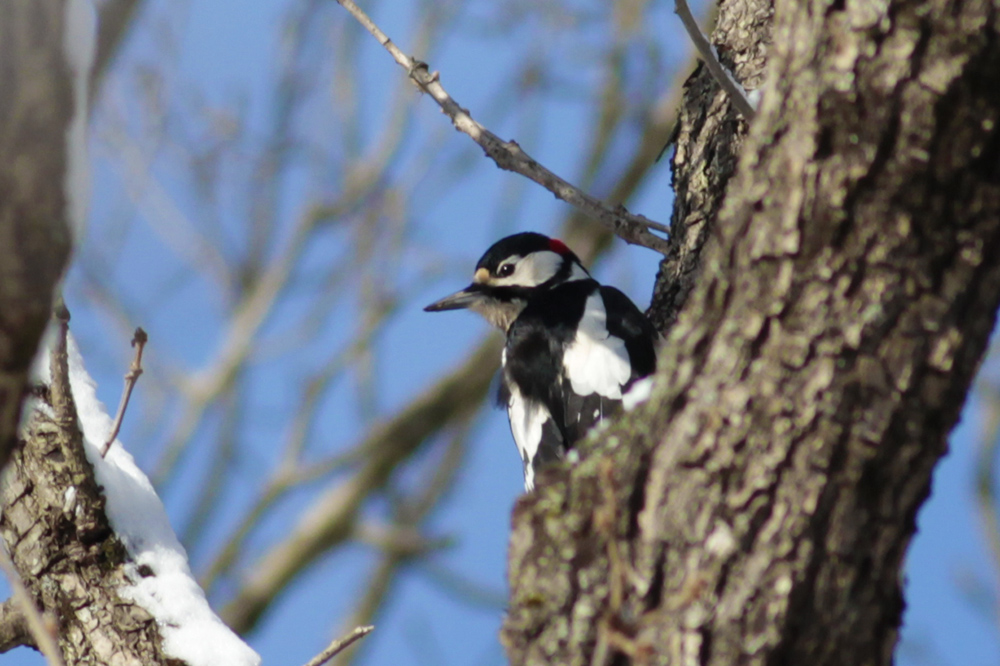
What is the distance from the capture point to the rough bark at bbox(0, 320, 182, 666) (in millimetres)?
2541

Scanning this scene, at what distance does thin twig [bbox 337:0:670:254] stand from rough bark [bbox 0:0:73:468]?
1990 millimetres

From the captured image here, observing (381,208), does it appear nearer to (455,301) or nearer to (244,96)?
(244,96)

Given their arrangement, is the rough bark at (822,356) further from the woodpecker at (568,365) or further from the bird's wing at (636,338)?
the bird's wing at (636,338)

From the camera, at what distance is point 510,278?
4.26 meters

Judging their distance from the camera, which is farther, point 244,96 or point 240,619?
point 244,96

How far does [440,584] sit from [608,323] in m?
6.44

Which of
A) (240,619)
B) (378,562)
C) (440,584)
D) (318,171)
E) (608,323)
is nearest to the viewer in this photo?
(608,323)

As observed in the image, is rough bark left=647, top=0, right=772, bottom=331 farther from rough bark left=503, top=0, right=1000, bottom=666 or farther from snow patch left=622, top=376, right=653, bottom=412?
rough bark left=503, top=0, right=1000, bottom=666

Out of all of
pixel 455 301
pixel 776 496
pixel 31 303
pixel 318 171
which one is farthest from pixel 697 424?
pixel 318 171

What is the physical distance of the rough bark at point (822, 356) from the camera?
155 cm

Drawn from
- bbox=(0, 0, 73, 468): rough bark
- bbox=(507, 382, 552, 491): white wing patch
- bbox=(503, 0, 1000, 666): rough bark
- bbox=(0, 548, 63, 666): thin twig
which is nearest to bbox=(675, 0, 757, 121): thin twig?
bbox=(503, 0, 1000, 666): rough bark

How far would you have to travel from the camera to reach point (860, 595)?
1.66 m

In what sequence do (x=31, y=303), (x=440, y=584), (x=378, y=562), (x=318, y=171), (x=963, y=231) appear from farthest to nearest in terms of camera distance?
(x=318, y=171) < (x=378, y=562) < (x=440, y=584) < (x=963, y=231) < (x=31, y=303)

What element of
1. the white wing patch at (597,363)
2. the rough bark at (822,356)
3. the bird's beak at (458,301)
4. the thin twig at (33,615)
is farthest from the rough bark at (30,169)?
the bird's beak at (458,301)
